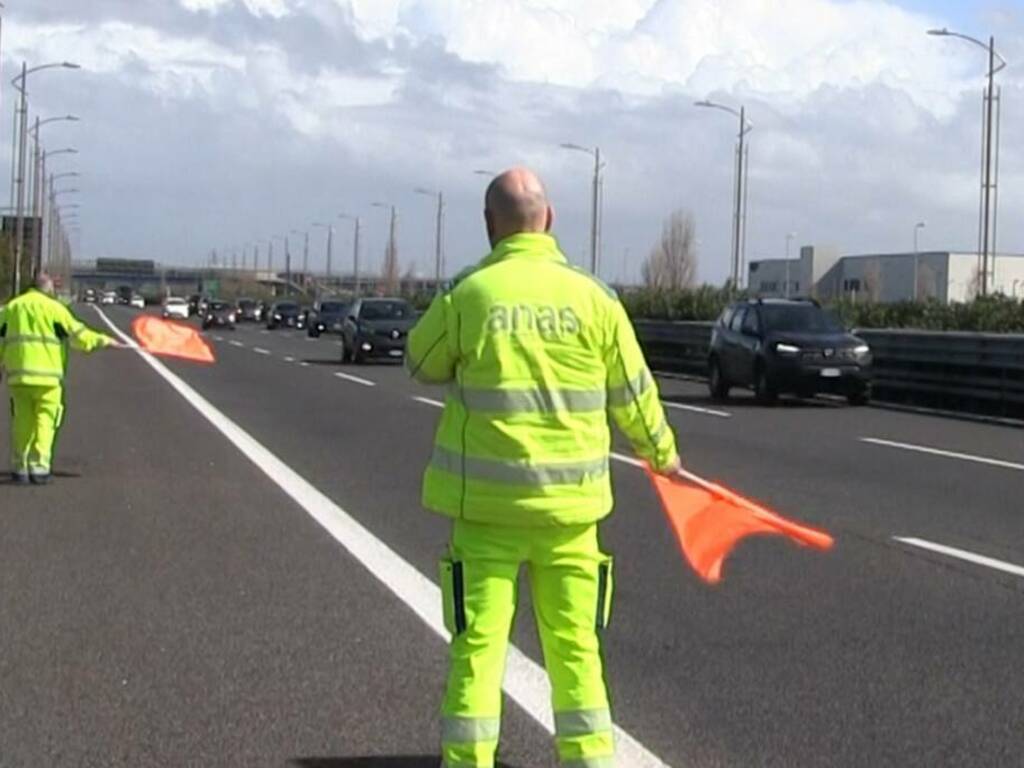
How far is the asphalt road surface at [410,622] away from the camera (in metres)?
7.40

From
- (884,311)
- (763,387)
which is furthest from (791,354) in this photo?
(884,311)

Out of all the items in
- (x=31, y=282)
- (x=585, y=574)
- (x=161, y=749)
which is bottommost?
(x=161, y=749)

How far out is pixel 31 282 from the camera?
17.3m

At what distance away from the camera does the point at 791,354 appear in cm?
3036

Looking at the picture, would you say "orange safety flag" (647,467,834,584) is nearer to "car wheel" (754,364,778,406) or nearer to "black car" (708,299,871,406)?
"black car" (708,299,871,406)

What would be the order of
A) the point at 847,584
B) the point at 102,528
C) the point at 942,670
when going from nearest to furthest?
the point at 942,670
the point at 847,584
the point at 102,528

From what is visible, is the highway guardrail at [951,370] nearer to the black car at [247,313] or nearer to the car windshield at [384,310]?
the car windshield at [384,310]

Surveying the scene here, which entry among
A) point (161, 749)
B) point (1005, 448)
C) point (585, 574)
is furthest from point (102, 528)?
point (1005, 448)

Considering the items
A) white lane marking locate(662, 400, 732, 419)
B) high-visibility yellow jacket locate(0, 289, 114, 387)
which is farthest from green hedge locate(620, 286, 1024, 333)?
high-visibility yellow jacket locate(0, 289, 114, 387)

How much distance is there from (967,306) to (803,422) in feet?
41.4

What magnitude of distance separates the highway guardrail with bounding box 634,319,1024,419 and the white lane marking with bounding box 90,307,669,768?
11.7 metres

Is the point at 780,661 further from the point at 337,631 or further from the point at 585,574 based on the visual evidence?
the point at 585,574

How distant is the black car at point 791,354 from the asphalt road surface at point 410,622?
10.5m

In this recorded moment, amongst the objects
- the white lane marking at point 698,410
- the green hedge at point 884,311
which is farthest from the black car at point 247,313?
the white lane marking at point 698,410
